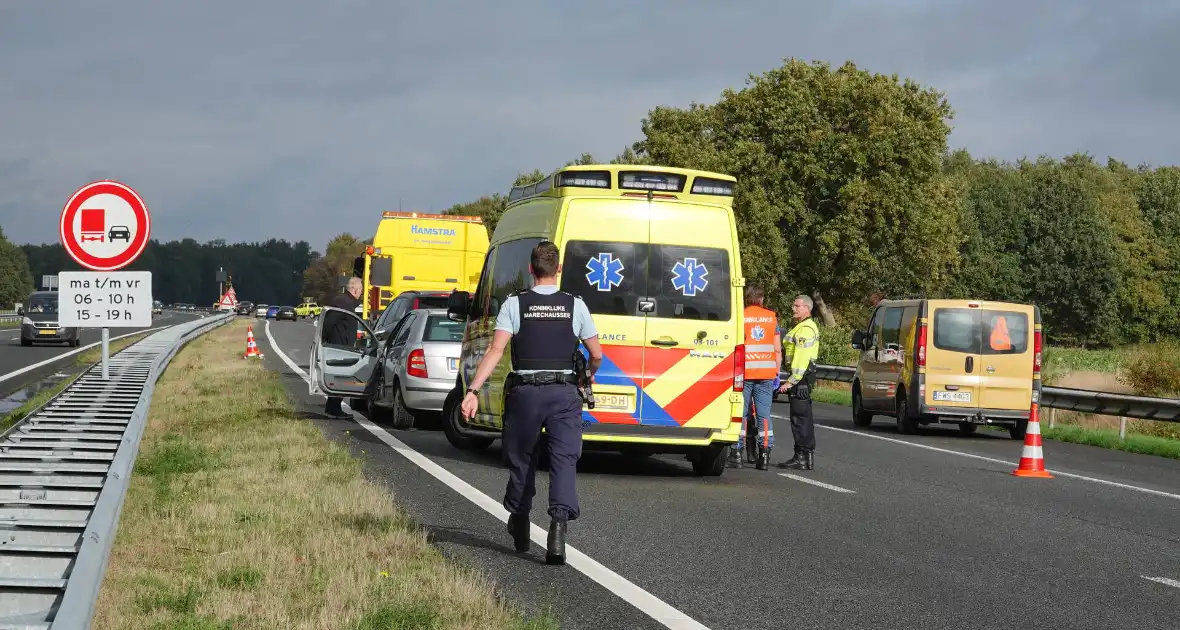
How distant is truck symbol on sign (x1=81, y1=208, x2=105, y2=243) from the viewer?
1130cm

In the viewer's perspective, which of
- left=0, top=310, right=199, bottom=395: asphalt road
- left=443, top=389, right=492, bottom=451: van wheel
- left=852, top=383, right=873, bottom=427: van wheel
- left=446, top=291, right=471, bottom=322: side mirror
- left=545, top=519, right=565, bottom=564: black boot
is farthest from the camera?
left=0, top=310, right=199, bottom=395: asphalt road

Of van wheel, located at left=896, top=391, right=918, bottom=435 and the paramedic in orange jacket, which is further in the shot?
van wheel, located at left=896, top=391, right=918, bottom=435

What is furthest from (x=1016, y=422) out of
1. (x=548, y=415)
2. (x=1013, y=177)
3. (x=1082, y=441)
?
(x=1013, y=177)

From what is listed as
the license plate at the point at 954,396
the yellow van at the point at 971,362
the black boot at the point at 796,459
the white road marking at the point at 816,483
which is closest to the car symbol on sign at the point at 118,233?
the white road marking at the point at 816,483

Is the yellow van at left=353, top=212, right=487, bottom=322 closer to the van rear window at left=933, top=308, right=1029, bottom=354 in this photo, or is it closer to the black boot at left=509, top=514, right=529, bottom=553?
the van rear window at left=933, top=308, right=1029, bottom=354

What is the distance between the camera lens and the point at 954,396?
21.3m

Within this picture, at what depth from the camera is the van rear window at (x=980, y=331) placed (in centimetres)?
2139

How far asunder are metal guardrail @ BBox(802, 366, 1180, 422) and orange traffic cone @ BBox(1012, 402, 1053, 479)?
4.86 metres

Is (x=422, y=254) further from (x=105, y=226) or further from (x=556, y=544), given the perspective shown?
(x=556, y=544)

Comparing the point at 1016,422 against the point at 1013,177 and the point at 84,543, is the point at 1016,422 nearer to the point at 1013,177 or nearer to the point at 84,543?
the point at 84,543

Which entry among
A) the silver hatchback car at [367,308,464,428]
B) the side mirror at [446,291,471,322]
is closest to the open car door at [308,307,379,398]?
the silver hatchback car at [367,308,464,428]

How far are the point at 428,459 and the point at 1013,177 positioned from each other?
295ft

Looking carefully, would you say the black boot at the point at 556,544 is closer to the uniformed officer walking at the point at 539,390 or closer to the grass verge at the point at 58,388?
the uniformed officer walking at the point at 539,390

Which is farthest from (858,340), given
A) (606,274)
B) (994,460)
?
(606,274)
